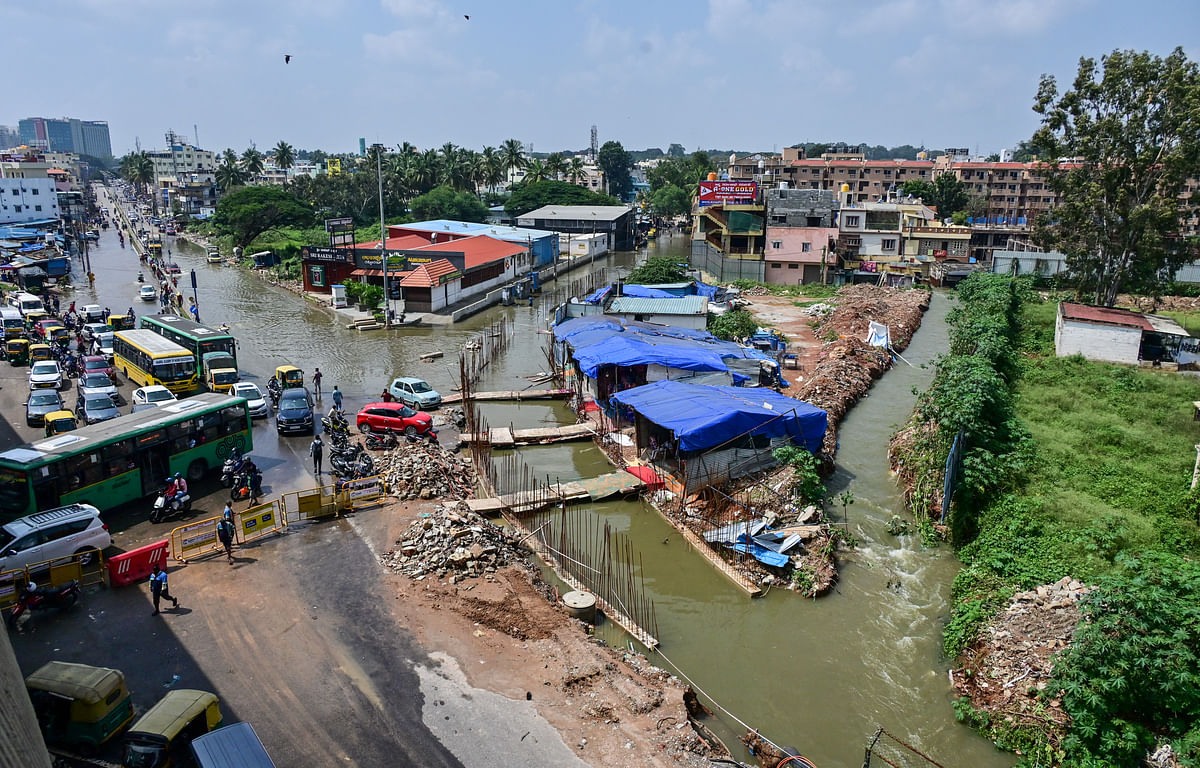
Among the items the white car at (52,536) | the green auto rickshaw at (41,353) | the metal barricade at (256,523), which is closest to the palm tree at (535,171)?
the green auto rickshaw at (41,353)

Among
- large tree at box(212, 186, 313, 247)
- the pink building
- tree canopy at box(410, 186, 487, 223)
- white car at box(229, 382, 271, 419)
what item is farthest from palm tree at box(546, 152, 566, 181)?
white car at box(229, 382, 271, 419)

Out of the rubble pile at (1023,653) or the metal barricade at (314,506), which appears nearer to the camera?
the rubble pile at (1023,653)

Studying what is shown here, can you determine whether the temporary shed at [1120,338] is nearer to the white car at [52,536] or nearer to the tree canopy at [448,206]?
the white car at [52,536]

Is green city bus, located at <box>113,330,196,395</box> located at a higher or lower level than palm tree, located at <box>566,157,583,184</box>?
lower

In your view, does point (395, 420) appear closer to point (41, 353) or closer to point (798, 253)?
point (41, 353)

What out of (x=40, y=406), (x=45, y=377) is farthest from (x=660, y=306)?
(x=45, y=377)

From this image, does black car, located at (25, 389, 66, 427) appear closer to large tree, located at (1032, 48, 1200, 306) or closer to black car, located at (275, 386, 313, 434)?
black car, located at (275, 386, 313, 434)
